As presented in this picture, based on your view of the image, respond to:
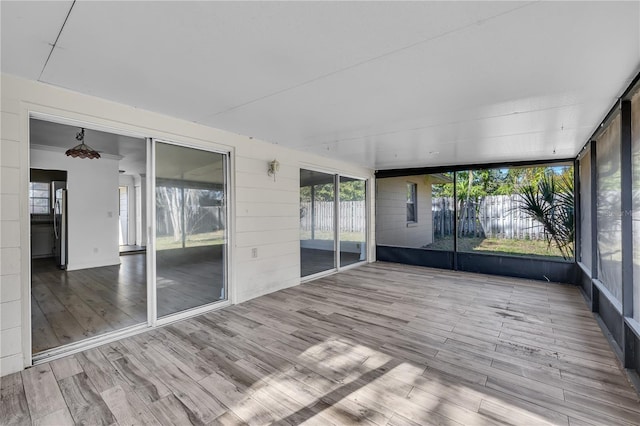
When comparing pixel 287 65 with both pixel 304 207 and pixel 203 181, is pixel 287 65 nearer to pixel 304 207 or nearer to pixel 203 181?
pixel 203 181

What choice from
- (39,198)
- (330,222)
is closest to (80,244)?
(39,198)

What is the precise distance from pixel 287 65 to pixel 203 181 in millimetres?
2151

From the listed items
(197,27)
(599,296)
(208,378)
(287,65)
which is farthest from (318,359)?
(599,296)

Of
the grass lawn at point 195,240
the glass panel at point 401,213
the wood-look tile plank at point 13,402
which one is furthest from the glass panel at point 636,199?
the glass panel at point 401,213

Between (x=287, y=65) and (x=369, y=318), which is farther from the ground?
(x=287, y=65)

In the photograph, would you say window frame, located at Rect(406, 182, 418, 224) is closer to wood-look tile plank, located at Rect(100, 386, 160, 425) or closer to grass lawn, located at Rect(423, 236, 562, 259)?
grass lawn, located at Rect(423, 236, 562, 259)

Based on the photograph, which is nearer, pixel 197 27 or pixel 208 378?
pixel 197 27

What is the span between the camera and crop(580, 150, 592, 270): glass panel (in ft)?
13.6

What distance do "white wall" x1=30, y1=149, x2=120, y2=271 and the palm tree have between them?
8810mm

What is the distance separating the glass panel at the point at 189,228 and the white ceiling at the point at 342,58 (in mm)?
607

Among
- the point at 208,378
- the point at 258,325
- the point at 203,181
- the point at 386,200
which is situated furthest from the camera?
the point at 386,200

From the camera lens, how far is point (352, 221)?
6.60m

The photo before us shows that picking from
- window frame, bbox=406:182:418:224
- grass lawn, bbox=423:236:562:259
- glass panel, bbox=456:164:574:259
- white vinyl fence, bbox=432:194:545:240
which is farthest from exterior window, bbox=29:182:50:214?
glass panel, bbox=456:164:574:259

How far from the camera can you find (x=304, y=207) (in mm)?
5312
